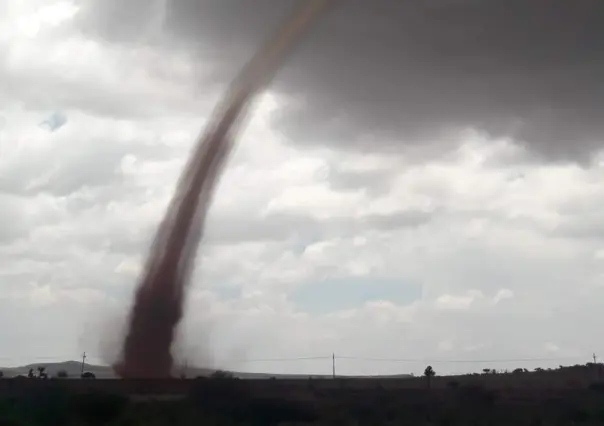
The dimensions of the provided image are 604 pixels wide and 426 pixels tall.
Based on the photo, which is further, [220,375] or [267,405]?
[220,375]

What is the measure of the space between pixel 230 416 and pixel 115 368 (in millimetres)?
40304

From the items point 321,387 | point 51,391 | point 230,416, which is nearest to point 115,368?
point 321,387

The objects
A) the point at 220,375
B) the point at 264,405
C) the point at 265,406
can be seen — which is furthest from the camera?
the point at 220,375

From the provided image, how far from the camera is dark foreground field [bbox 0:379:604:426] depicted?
196ft

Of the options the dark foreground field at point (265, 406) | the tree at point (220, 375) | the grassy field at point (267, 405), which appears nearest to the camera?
the dark foreground field at point (265, 406)

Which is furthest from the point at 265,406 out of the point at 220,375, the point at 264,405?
the point at 220,375

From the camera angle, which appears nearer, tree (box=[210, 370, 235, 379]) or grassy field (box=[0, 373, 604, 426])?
grassy field (box=[0, 373, 604, 426])

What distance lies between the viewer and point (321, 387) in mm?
97438

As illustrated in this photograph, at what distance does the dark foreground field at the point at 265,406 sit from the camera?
59688 millimetres

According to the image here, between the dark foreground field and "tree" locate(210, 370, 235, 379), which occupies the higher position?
"tree" locate(210, 370, 235, 379)

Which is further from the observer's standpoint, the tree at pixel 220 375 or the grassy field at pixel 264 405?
the tree at pixel 220 375

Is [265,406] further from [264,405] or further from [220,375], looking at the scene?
[220,375]

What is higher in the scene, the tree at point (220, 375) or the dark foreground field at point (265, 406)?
the tree at point (220, 375)

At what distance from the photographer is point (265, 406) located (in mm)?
68688
